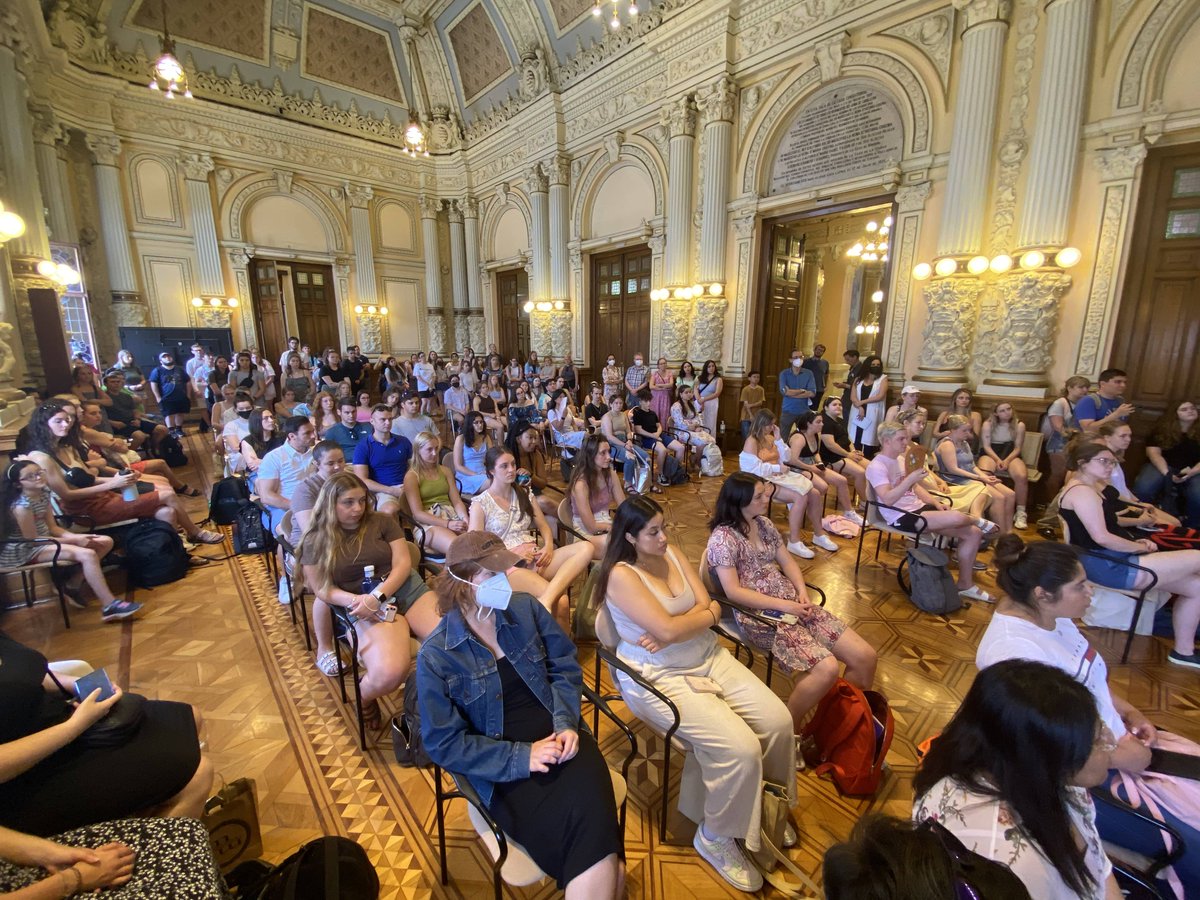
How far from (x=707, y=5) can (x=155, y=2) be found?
1126cm

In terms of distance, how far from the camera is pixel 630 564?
84.9 inches

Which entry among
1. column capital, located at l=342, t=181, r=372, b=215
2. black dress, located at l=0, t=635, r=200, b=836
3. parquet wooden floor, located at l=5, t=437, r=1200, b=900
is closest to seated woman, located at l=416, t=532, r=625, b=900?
parquet wooden floor, located at l=5, t=437, r=1200, b=900

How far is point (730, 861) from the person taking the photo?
1.88m

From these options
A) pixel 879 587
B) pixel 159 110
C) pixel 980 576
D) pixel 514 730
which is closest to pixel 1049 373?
pixel 980 576

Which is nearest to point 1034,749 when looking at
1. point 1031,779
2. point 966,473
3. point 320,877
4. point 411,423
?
point 1031,779

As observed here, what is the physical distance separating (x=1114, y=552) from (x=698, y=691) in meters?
2.96

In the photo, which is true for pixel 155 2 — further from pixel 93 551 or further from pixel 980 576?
pixel 980 576

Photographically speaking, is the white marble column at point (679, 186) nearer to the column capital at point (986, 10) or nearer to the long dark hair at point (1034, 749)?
the column capital at point (986, 10)

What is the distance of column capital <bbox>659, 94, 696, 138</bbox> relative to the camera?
8.45 metres

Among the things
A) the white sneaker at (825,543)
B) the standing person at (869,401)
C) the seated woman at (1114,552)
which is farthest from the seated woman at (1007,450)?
the seated woman at (1114,552)

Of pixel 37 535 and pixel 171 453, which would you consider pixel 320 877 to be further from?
pixel 171 453

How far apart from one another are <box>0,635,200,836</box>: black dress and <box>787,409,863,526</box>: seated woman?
15.9 feet

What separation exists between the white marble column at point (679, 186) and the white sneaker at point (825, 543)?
5.71m

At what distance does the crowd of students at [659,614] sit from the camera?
121cm
